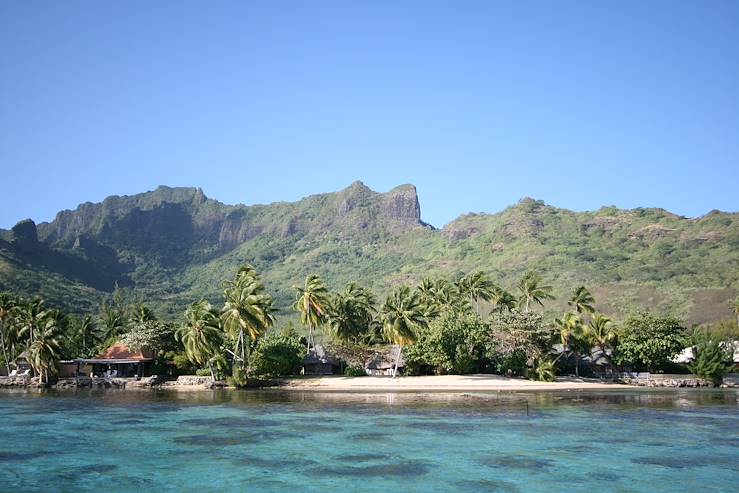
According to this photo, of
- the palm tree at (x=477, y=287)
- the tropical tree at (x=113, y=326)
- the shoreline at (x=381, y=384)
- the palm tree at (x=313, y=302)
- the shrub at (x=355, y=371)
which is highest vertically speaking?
the palm tree at (x=477, y=287)

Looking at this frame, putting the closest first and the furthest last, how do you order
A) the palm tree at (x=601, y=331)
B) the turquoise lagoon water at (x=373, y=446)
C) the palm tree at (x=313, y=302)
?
the turquoise lagoon water at (x=373, y=446) → the palm tree at (x=601, y=331) → the palm tree at (x=313, y=302)

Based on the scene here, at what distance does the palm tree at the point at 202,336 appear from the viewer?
6769cm

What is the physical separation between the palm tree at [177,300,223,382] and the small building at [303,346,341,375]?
1244 centimetres

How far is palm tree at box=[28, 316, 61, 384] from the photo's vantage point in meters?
70.6

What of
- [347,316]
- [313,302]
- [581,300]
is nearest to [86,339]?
[313,302]

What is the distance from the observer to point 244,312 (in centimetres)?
6688

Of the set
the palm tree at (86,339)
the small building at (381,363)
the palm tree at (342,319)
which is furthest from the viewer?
the palm tree at (86,339)

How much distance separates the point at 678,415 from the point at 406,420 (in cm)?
1812

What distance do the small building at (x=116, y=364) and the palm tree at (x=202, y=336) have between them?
9170 millimetres

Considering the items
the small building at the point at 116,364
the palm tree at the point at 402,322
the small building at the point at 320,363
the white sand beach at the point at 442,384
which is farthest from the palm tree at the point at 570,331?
the small building at the point at 116,364

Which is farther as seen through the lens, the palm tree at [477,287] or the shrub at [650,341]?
the palm tree at [477,287]

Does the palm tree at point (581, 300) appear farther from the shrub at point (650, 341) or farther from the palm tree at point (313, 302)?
the palm tree at point (313, 302)

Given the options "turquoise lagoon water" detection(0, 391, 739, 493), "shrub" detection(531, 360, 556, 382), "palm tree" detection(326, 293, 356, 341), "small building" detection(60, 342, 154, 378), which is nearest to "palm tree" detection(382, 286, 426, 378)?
"palm tree" detection(326, 293, 356, 341)

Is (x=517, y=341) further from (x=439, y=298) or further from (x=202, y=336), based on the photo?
(x=202, y=336)
